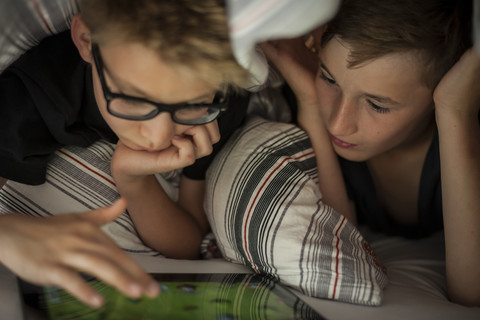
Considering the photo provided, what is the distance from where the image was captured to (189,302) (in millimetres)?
829

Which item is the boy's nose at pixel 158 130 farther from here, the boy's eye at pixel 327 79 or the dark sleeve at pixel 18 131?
the boy's eye at pixel 327 79

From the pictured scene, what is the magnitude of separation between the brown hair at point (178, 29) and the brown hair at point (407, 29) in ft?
0.99

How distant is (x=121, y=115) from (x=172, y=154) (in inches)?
5.9

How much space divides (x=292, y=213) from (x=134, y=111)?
346mm

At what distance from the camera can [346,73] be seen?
3.15 ft

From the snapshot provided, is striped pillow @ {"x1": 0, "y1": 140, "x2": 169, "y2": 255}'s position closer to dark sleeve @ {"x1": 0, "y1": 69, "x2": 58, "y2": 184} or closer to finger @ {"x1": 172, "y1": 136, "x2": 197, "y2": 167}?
dark sleeve @ {"x1": 0, "y1": 69, "x2": 58, "y2": 184}

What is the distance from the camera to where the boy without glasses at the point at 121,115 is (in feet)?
2.15

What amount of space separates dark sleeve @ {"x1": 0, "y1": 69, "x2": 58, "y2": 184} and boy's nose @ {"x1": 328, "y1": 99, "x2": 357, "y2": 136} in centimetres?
50

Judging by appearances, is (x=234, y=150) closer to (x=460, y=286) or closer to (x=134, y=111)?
(x=134, y=111)

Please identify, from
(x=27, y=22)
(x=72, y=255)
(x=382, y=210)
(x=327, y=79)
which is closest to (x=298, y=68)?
(x=327, y=79)

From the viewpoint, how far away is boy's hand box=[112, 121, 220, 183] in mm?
898

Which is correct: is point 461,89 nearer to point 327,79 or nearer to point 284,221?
point 327,79

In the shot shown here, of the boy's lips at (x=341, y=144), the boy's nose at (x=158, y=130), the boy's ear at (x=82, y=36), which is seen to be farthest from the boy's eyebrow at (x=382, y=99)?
the boy's ear at (x=82, y=36)

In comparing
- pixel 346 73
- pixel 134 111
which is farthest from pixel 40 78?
pixel 346 73
